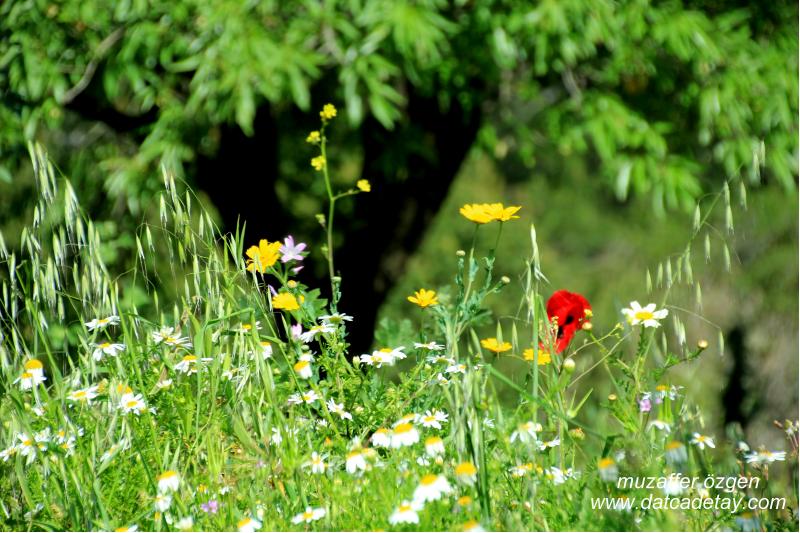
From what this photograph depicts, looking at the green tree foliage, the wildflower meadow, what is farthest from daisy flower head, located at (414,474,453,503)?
the green tree foliage

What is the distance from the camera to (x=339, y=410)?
5.45 feet

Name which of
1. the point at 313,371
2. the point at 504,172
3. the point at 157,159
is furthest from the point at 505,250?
the point at 313,371

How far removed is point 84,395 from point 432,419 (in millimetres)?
633

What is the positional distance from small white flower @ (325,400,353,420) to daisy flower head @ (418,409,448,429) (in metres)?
0.14

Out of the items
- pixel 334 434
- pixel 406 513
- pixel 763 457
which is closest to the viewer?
pixel 406 513

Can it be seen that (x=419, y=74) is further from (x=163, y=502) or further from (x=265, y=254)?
(x=163, y=502)

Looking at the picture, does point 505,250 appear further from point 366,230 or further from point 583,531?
point 583,531

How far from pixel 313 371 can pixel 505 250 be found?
7765mm

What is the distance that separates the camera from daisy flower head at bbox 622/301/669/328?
1621 millimetres

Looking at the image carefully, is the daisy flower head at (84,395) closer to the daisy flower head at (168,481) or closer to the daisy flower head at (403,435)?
the daisy flower head at (168,481)

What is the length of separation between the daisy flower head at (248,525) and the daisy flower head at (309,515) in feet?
0.19

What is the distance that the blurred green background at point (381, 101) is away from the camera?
10.7 feet

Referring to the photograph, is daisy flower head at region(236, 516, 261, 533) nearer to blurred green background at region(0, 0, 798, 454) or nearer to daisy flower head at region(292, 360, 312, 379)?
daisy flower head at region(292, 360, 312, 379)

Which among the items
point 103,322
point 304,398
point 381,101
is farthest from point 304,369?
point 381,101
